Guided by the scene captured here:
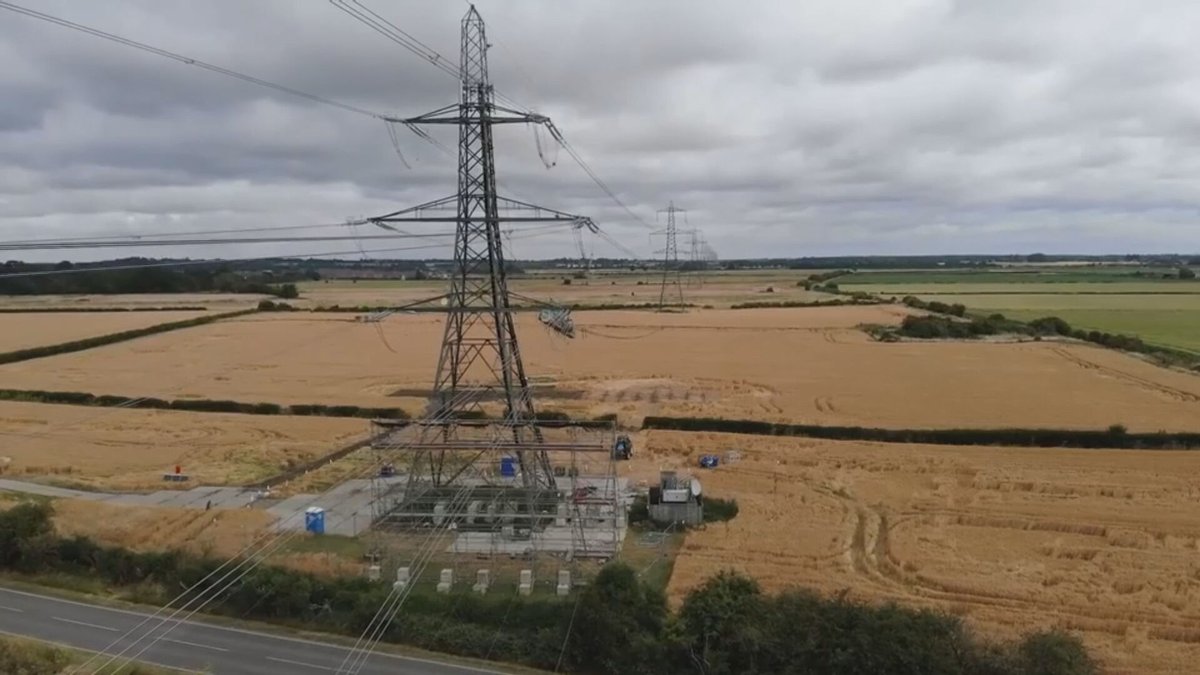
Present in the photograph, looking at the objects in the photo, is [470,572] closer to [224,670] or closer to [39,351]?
[224,670]

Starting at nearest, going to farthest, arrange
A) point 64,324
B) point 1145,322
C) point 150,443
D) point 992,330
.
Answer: point 150,443 < point 992,330 < point 64,324 < point 1145,322

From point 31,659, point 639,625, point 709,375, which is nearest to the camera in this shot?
point 31,659

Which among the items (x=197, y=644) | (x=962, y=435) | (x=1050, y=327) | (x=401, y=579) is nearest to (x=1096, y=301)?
(x=1050, y=327)

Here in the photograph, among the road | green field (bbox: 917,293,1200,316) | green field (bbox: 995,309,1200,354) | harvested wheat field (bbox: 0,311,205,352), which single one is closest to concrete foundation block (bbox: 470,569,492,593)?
the road

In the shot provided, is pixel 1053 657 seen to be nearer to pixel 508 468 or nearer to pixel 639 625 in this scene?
pixel 639 625

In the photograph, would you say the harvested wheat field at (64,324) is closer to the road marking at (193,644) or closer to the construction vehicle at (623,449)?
the construction vehicle at (623,449)

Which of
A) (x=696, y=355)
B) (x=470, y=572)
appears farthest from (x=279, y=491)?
(x=696, y=355)

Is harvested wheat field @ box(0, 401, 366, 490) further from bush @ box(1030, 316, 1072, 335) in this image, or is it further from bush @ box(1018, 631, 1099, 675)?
bush @ box(1030, 316, 1072, 335)

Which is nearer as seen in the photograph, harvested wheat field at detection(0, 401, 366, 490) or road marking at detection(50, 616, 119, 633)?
road marking at detection(50, 616, 119, 633)
